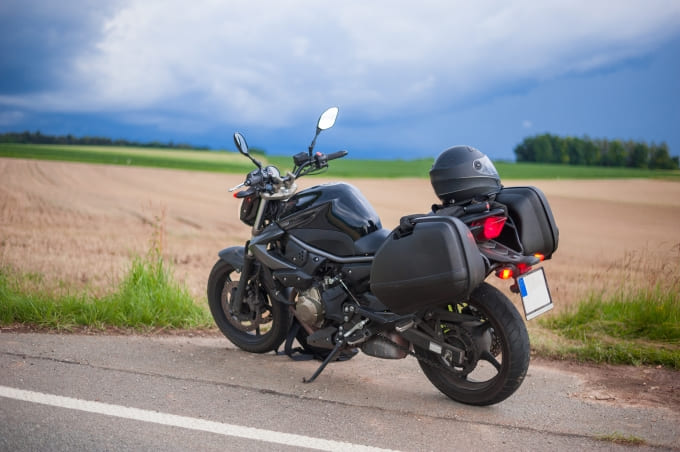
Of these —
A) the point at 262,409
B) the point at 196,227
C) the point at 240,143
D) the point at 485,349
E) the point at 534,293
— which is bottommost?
the point at 196,227

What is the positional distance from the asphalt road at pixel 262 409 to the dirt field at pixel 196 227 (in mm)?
734

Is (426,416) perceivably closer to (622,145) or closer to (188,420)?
(188,420)

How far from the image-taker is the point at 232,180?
108 feet

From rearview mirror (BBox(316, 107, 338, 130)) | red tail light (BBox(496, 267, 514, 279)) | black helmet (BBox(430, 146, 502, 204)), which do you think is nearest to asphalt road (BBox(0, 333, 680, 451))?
red tail light (BBox(496, 267, 514, 279))

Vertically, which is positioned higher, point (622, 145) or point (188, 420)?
point (622, 145)

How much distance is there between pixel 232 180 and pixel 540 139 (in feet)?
95.3

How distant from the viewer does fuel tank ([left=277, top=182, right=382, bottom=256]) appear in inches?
175

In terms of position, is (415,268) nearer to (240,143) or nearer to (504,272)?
(504,272)

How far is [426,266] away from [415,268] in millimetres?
77

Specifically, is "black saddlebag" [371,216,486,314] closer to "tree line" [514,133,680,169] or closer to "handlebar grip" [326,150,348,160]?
"handlebar grip" [326,150,348,160]

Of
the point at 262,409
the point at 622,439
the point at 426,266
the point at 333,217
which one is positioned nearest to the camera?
the point at 622,439

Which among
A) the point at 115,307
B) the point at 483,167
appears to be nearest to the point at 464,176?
the point at 483,167

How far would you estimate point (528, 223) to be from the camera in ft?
13.0

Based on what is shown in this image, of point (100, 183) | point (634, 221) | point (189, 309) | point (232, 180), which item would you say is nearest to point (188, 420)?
point (189, 309)
